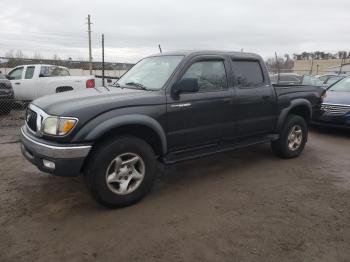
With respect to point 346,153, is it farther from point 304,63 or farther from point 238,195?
point 304,63

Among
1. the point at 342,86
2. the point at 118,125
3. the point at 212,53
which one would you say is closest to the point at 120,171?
the point at 118,125

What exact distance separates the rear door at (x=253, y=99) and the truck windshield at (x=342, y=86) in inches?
188

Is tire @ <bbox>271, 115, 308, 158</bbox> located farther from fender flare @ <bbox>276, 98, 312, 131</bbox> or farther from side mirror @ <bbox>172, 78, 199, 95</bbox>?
side mirror @ <bbox>172, 78, 199, 95</bbox>

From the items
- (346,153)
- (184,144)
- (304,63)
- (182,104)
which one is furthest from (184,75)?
(304,63)

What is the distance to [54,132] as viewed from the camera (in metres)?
4.12

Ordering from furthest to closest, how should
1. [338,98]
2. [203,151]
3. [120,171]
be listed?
[338,98] < [203,151] < [120,171]

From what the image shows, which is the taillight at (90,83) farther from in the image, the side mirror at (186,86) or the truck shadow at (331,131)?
the side mirror at (186,86)

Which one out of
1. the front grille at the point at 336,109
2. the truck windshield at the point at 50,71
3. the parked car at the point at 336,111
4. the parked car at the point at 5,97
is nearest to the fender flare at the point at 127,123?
the parked car at the point at 336,111

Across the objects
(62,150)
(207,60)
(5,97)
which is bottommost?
(5,97)

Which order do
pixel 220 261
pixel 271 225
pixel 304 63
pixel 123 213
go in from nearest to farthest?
pixel 220 261
pixel 271 225
pixel 123 213
pixel 304 63

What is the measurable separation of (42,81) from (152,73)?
29.4 feet

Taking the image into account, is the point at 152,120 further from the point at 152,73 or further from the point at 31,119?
the point at 31,119

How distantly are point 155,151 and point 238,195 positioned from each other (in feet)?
4.06

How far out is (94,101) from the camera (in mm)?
4352
